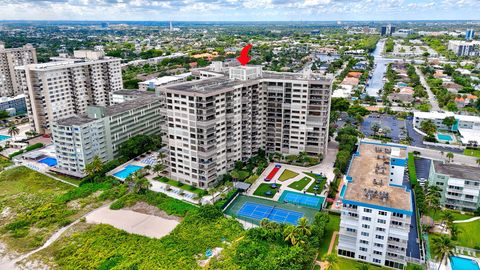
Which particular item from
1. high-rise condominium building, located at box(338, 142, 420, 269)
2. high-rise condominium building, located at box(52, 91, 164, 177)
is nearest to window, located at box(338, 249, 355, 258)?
high-rise condominium building, located at box(338, 142, 420, 269)

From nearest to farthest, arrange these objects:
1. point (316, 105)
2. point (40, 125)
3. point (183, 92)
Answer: point (183, 92), point (316, 105), point (40, 125)

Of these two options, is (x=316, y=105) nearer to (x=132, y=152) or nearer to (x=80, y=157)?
(x=132, y=152)

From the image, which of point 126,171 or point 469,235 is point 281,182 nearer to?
point 469,235

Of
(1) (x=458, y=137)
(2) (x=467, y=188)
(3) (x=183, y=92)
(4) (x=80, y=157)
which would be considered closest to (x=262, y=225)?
(3) (x=183, y=92)

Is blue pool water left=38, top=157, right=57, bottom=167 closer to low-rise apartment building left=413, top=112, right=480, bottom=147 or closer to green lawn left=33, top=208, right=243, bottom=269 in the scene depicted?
green lawn left=33, top=208, right=243, bottom=269

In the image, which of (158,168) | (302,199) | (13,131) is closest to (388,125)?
(302,199)

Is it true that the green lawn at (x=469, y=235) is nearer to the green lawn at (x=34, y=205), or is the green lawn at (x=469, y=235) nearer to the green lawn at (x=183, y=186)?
the green lawn at (x=183, y=186)
